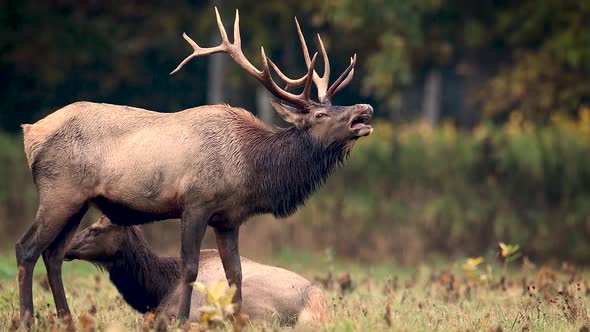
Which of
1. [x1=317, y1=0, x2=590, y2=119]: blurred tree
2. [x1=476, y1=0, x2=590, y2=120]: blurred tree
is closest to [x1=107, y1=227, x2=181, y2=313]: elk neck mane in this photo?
[x1=317, y1=0, x2=590, y2=119]: blurred tree

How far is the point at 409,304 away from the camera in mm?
10500

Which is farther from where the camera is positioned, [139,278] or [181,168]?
[139,278]

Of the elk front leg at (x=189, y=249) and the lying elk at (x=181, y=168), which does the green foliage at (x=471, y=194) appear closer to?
the lying elk at (x=181, y=168)

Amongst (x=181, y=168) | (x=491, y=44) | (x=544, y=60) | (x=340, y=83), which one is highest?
(x=491, y=44)

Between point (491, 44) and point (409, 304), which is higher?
point (491, 44)

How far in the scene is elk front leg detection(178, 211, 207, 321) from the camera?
29.4 ft

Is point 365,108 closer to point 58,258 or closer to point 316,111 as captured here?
point 316,111

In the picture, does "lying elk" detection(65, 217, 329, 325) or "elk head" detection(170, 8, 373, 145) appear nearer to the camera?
"elk head" detection(170, 8, 373, 145)

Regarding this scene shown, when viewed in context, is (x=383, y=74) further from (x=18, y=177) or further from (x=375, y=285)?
(x=375, y=285)

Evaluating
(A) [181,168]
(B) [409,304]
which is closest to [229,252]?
(A) [181,168]

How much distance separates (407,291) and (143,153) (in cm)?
375

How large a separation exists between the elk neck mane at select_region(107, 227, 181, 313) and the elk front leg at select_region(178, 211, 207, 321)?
2.99ft

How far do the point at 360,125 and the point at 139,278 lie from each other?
2.40m

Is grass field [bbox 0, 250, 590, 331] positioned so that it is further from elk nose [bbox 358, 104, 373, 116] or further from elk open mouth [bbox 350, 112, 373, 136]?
elk nose [bbox 358, 104, 373, 116]
